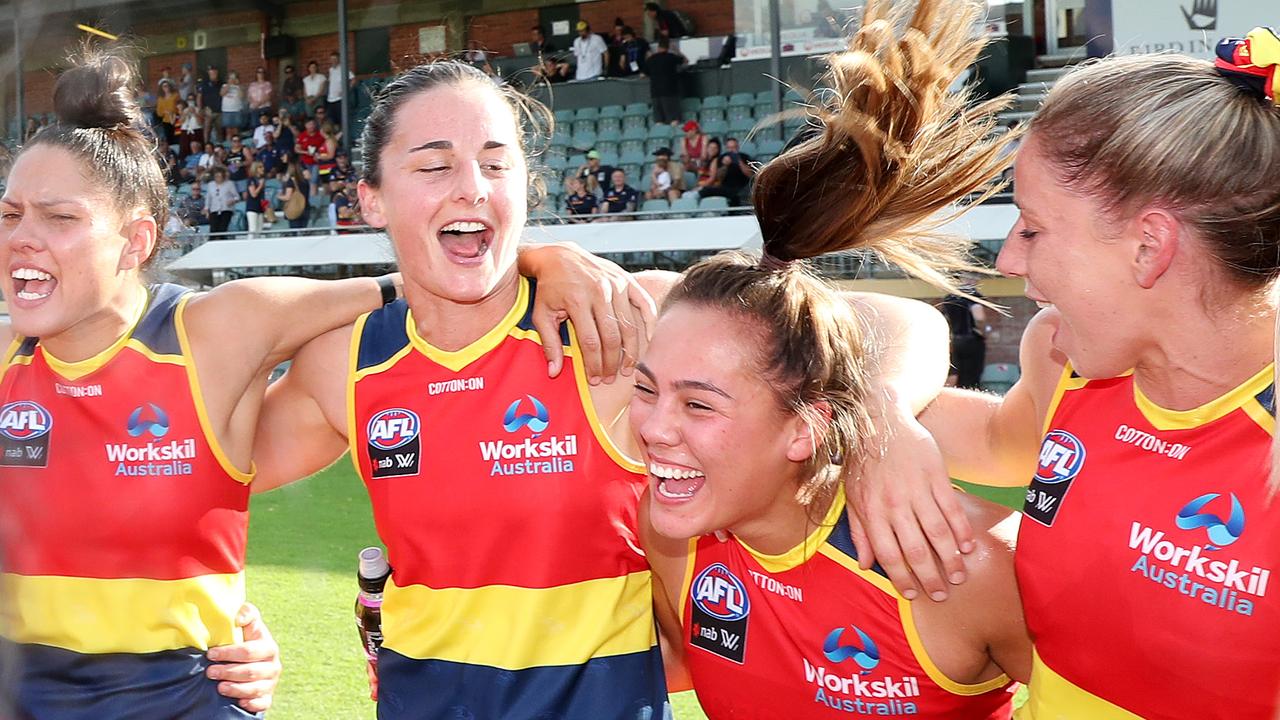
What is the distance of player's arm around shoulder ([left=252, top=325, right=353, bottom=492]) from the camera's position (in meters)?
2.36

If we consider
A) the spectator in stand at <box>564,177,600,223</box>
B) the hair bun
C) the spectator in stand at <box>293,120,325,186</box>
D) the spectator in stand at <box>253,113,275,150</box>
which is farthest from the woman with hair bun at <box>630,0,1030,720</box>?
the spectator in stand at <box>253,113,275,150</box>

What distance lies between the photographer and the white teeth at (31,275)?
2.28 metres

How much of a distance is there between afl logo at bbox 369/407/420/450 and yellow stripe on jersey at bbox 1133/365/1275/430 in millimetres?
1284

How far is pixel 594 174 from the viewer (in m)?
14.5

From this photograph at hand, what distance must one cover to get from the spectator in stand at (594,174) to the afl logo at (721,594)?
12400 millimetres

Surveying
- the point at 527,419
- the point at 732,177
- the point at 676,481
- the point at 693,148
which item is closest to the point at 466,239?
the point at 527,419

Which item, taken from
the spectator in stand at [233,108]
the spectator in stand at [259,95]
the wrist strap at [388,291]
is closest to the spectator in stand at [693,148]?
the spectator in stand at [259,95]

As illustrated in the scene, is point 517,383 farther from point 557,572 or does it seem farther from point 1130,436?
point 1130,436

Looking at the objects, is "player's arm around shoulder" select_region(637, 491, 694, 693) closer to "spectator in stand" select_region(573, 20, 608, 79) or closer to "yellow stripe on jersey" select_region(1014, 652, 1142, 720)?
"yellow stripe on jersey" select_region(1014, 652, 1142, 720)

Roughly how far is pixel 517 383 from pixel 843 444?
65cm

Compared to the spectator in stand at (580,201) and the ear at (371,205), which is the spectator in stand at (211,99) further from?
the ear at (371,205)

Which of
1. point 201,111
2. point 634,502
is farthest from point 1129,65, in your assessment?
point 201,111

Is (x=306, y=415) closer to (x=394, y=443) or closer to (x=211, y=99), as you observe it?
(x=394, y=443)

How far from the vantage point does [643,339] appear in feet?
7.45
